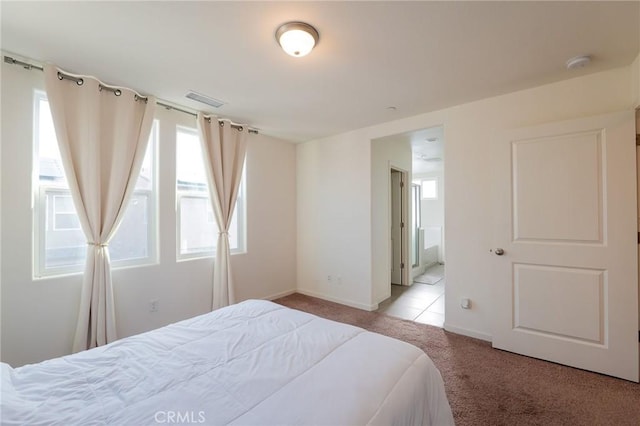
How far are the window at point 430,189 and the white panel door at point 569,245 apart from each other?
4.72 meters

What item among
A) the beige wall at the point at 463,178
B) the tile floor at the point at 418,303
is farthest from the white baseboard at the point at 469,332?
the tile floor at the point at 418,303

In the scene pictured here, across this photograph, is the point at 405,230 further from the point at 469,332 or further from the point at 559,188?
the point at 559,188

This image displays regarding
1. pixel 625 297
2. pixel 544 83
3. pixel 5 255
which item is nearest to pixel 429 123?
pixel 544 83

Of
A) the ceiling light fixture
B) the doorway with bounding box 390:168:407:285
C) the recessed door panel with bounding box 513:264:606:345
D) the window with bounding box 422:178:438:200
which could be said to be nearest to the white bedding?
the recessed door panel with bounding box 513:264:606:345

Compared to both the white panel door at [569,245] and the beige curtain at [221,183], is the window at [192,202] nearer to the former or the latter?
the beige curtain at [221,183]

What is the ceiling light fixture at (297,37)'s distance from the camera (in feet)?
5.52

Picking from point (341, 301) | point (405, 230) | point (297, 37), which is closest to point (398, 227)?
point (405, 230)

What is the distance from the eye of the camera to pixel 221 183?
3.28 meters

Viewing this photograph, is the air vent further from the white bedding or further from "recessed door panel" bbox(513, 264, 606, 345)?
"recessed door panel" bbox(513, 264, 606, 345)

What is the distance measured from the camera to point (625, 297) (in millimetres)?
2045

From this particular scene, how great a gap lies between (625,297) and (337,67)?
115 inches
